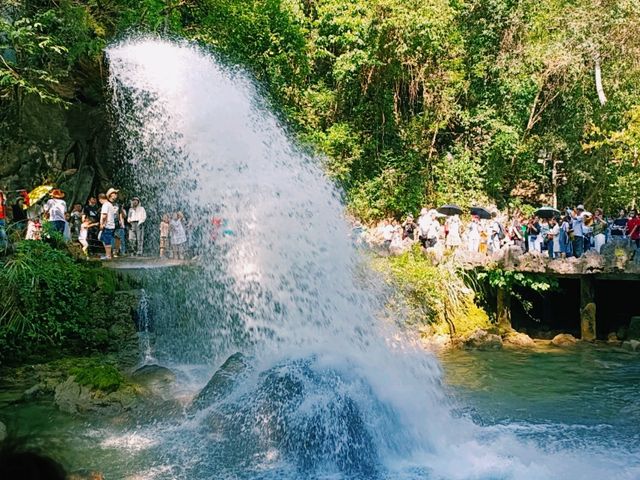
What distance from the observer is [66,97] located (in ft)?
68.3

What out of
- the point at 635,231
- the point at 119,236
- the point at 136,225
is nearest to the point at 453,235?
the point at 635,231

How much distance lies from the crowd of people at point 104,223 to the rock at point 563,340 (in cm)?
932

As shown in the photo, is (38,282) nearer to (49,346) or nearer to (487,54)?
(49,346)

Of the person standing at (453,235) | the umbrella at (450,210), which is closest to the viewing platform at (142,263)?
the person standing at (453,235)

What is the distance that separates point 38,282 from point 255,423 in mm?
5810

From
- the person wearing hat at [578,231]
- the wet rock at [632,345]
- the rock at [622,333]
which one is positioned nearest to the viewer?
the wet rock at [632,345]

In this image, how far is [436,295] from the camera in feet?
53.2

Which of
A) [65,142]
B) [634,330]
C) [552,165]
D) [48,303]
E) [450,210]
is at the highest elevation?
[552,165]

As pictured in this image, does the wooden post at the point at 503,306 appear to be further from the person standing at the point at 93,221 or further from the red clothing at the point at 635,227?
the person standing at the point at 93,221

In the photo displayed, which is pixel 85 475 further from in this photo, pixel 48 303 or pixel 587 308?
pixel 587 308

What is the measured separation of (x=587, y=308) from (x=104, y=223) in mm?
11871

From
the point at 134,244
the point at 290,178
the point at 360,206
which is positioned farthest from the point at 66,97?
the point at 290,178

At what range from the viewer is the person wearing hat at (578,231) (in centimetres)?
1752

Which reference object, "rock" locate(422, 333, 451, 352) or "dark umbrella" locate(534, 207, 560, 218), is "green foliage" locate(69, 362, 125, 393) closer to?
"rock" locate(422, 333, 451, 352)
